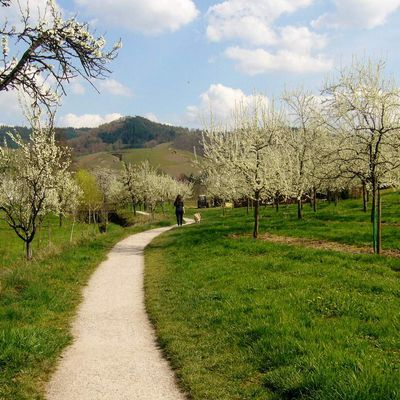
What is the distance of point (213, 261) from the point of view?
50.1ft

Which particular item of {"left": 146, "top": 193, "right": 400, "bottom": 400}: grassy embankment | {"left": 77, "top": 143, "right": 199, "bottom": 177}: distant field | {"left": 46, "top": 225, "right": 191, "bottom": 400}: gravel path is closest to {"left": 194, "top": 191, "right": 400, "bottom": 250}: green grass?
{"left": 146, "top": 193, "right": 400, "bottom": 400}: grassy embankment

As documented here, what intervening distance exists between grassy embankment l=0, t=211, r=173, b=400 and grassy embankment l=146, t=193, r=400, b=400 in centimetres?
209

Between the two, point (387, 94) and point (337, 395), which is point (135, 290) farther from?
point (387, 94)

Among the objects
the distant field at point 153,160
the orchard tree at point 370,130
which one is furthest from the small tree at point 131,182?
the distant field at point 153,160

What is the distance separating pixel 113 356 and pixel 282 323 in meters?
3.16

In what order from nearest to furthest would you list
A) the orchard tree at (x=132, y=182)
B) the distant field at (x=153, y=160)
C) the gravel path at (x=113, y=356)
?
the gravel path at (x=113, y=356) < the orchard tree at (x=132, y=182) < the distant field at (x=153, y=160)

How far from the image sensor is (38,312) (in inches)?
380

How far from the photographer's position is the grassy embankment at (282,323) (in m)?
5.60

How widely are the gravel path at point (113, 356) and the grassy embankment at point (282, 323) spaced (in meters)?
0.34

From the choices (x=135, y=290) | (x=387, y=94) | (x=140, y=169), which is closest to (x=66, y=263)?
(x=135, y=290)

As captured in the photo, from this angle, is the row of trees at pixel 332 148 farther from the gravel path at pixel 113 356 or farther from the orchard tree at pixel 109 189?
the orchard tree at pixel 109 189

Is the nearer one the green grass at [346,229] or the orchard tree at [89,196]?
the green grass at [346,229]

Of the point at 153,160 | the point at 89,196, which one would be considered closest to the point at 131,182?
the point at 89,196

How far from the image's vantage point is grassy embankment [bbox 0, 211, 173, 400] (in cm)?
634
